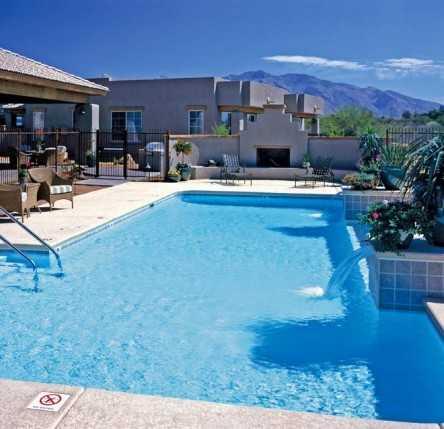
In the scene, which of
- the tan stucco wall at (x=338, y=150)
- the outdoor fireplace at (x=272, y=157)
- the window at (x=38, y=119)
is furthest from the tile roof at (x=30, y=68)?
the window at (x=38, y=119)

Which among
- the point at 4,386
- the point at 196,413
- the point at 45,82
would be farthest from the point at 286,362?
the point at 45,82

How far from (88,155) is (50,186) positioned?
11.5 metres

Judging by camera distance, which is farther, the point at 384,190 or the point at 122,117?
the point at 122,117

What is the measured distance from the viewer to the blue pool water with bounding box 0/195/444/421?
4.97m

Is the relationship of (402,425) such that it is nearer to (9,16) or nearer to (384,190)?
(384,190)

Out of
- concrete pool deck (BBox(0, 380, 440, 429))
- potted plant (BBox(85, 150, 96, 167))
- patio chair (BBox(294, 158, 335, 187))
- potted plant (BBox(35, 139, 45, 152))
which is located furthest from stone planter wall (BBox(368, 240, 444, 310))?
potted plant (BBox(35, 139, 45, 152))

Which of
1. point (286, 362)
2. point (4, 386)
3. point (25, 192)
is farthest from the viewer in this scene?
point (25, 192)

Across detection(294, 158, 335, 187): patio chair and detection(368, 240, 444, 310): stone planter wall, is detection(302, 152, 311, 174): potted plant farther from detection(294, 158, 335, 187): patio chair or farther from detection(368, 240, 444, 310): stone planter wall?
detection(368, 240, 444, 310): stone planter wall

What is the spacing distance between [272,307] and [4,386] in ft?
13.0

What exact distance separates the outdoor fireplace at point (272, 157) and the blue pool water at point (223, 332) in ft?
42.1

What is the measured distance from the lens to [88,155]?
24.1m

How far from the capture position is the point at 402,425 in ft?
10.9

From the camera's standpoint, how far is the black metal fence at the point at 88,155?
20.0 meters

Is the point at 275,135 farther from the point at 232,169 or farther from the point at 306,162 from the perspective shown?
the point at 232,169
